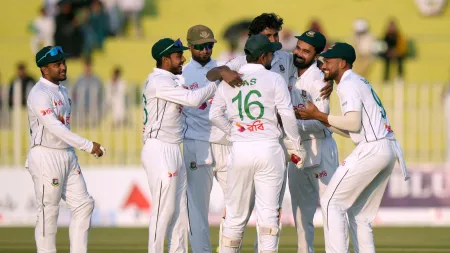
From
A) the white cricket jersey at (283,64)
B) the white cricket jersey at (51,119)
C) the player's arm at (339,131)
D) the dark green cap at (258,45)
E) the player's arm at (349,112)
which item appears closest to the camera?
the player's arm at (349,112)

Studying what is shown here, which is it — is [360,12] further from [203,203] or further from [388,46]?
[203,203]

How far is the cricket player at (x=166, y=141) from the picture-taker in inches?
456

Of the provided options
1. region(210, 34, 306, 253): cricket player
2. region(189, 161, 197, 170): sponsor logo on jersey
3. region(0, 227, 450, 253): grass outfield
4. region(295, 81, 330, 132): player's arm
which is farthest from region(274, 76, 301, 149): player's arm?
region(0, 227, 450, 253): grass outfield

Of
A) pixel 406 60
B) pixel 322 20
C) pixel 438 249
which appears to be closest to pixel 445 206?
pixel 438 249

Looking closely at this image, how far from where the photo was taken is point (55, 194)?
11727mm

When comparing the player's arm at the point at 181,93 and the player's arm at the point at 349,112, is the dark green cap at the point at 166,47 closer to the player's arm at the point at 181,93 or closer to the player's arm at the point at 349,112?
the player's arm at the point at 181,93

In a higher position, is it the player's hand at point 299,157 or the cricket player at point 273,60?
the cricket player at point 273,60

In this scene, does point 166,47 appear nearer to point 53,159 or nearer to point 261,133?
point 261,133

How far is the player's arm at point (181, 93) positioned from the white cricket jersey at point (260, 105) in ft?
1.47


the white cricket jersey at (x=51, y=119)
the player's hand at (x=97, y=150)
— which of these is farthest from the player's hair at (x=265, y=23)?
the white cricket jersey at (x=51, y=119)

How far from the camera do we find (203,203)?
12.5 m

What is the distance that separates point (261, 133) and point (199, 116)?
158 centimetres

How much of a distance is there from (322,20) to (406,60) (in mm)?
2672

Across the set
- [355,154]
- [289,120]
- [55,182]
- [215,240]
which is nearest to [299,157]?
[289,120]
